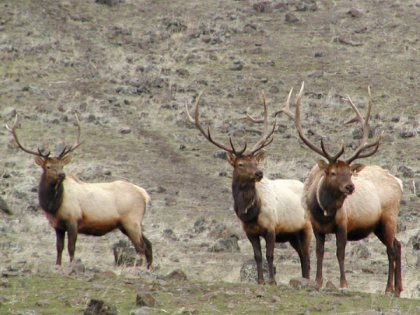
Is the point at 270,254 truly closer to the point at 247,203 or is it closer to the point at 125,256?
the point at 247,203

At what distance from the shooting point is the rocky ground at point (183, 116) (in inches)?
479

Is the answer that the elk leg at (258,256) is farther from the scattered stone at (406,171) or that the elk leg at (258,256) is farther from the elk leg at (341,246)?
the scattered stone at (406,171)

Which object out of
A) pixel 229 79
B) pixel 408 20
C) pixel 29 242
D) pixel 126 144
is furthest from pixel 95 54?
pixel 29 242

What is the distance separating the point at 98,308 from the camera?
727cm

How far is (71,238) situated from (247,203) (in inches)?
125

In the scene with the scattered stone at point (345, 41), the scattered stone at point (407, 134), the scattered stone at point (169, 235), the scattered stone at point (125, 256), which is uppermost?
the scattered stone at point (345, 41)

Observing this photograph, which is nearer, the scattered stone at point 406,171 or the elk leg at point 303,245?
the elk leg at point 303,245

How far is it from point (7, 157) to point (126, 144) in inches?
139

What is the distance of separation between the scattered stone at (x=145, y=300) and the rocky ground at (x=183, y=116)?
170 mm

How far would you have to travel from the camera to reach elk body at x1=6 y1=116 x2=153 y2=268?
1279cm

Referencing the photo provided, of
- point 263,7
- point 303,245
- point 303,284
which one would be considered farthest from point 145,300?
point 263,7

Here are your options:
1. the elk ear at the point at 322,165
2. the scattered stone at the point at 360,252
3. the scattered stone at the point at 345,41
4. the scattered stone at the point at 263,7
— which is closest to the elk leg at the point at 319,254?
the elk ear at the point at 322,165

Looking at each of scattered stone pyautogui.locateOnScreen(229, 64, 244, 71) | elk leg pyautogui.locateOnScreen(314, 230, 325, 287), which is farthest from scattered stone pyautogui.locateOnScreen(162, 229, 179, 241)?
scattered stone pyautogui.locateOnScreen(229, 64, 244, 71)

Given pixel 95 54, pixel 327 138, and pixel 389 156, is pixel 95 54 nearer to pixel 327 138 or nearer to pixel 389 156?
pixel 327 138
